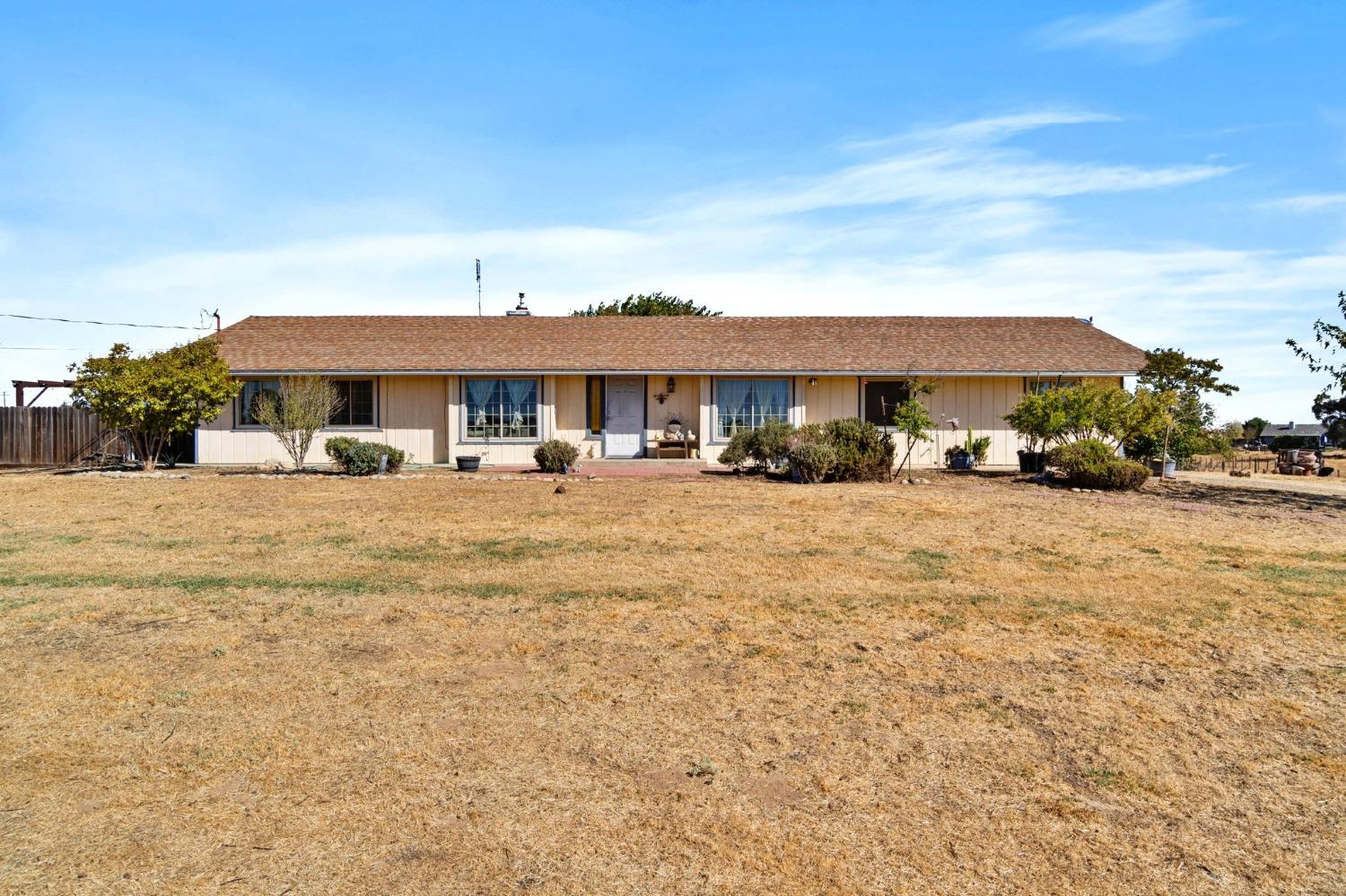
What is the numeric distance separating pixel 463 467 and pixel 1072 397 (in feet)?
43.4

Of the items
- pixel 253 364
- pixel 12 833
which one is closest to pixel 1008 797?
pixel 12 833

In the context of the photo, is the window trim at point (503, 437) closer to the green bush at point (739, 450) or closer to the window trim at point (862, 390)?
the green bush at point (739, 450)

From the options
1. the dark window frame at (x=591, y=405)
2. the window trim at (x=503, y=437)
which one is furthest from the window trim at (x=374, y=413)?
the dark window frame at (x=591, y=405)

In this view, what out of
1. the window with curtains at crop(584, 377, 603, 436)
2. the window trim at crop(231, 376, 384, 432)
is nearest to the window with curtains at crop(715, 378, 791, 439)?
the window with curtains at crop(584, 377, 603, 436)

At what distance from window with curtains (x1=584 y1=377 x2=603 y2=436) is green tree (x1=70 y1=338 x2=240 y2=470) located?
842 cm

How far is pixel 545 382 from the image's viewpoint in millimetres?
24078

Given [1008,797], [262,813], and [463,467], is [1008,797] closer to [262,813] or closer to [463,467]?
[262,813]

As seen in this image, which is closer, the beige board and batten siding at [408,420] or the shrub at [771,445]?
the shrub at [771,445]

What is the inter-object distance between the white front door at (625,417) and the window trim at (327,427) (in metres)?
5.72

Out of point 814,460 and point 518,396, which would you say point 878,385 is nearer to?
point 814,460

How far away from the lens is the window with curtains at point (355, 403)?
79.8ft

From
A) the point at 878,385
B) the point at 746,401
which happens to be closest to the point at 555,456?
the point at 746,401

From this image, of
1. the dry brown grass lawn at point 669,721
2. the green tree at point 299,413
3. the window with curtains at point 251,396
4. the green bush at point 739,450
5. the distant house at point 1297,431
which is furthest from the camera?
the distant house at point 1297,431

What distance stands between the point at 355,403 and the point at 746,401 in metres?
9.96
